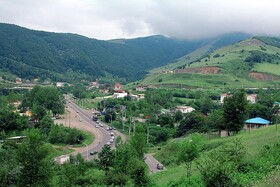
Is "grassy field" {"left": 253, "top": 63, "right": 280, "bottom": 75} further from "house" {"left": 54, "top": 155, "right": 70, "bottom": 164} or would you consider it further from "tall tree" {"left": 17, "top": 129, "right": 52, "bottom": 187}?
"tall tree" {"left": 17, "top": 129, "right": 52, "bottom": 187}

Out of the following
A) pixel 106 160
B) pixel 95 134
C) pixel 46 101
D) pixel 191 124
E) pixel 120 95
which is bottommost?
pixel 95 134

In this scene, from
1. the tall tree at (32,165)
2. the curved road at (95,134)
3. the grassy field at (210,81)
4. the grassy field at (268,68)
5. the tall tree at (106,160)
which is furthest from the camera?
the grassy field at (268,68)

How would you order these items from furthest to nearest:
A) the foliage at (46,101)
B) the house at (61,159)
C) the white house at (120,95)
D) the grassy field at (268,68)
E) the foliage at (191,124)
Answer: the grassy field at (268,68) < the white house at (120,95) < the foliage at (46,101) < the foliage at (191,124) < the house at (61,159)

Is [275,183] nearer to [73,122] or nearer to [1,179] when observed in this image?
[1,179]

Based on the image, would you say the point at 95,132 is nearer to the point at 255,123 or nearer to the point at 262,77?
the point at 255,123

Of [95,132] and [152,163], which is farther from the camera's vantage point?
[95,132]

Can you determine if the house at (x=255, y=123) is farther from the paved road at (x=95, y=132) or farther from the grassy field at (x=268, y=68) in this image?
the grassy field at (x=268, y=68)

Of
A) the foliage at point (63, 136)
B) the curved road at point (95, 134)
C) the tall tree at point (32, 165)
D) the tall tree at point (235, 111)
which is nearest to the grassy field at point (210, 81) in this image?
the curved road at point (95, 134)

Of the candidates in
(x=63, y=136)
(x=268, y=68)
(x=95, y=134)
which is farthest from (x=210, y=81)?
(x=63, y=136)
